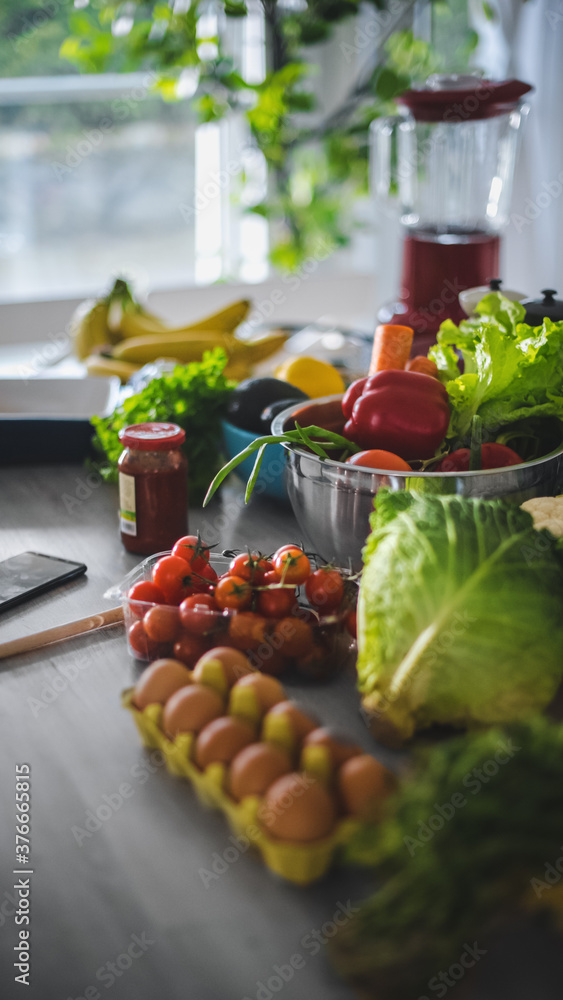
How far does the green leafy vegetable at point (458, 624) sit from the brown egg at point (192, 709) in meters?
0.13

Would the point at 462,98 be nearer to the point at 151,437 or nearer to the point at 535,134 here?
the point at 535,134

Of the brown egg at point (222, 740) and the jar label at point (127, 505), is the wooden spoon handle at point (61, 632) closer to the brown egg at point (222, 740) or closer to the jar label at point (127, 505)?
the jar label at point (127, 505)

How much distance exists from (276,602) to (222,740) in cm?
19

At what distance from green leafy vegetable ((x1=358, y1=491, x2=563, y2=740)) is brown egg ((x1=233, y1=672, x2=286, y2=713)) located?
86 mm

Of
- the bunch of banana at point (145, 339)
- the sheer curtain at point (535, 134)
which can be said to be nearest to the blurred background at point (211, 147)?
the sheer curtain at point (535, 134)

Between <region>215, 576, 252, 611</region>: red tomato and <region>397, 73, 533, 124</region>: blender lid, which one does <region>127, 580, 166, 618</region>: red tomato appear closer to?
<region>215, 576, 252, 611</region>: red tomato

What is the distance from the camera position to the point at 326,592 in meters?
0.78

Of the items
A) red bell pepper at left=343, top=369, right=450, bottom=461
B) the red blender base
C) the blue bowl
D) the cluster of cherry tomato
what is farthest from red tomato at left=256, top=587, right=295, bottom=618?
the red blender base

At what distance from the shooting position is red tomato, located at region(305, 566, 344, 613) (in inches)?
30.6

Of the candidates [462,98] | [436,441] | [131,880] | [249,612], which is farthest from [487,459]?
[462,98]

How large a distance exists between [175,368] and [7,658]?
0.57 m

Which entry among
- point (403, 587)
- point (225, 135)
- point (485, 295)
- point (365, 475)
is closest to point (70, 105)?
point (225, 135)

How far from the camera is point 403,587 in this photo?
0.65m

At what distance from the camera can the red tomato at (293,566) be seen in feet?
2.56
